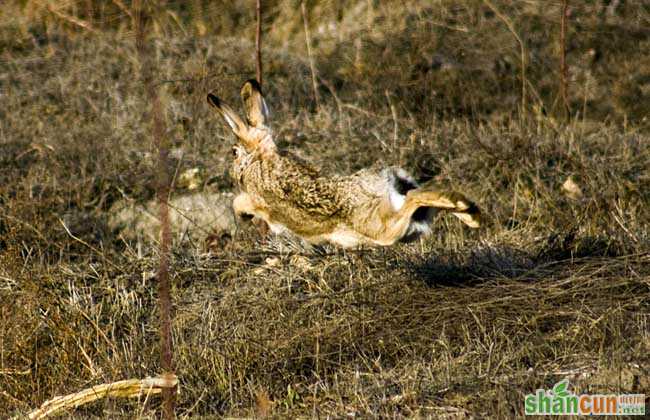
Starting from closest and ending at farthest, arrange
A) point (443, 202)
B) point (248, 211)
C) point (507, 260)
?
point (443, 202) → point (507, 260) → point (248, 211)

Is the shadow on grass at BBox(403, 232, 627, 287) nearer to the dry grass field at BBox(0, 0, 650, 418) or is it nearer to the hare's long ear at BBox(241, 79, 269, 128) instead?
the dry grass field at BBox(0, 0, 650, 418)

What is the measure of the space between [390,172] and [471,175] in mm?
2511

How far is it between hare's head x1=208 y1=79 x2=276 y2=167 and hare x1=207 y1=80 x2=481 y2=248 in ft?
0.10

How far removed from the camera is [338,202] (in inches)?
247

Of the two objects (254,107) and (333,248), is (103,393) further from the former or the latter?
(254,107)

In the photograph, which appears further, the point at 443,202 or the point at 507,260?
the point at 507,260

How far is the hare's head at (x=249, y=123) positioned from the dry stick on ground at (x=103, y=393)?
8.18 ft

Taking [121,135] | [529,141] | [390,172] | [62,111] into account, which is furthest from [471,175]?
[62,111]

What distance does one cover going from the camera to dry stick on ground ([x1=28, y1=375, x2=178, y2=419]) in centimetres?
507

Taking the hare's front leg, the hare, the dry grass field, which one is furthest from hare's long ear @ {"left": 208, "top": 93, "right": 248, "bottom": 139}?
the dry grass field

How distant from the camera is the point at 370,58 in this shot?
10930mm

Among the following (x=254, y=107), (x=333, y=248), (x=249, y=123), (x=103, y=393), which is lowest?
(x=103, y=393)

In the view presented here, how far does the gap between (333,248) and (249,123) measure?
51.4 inches
